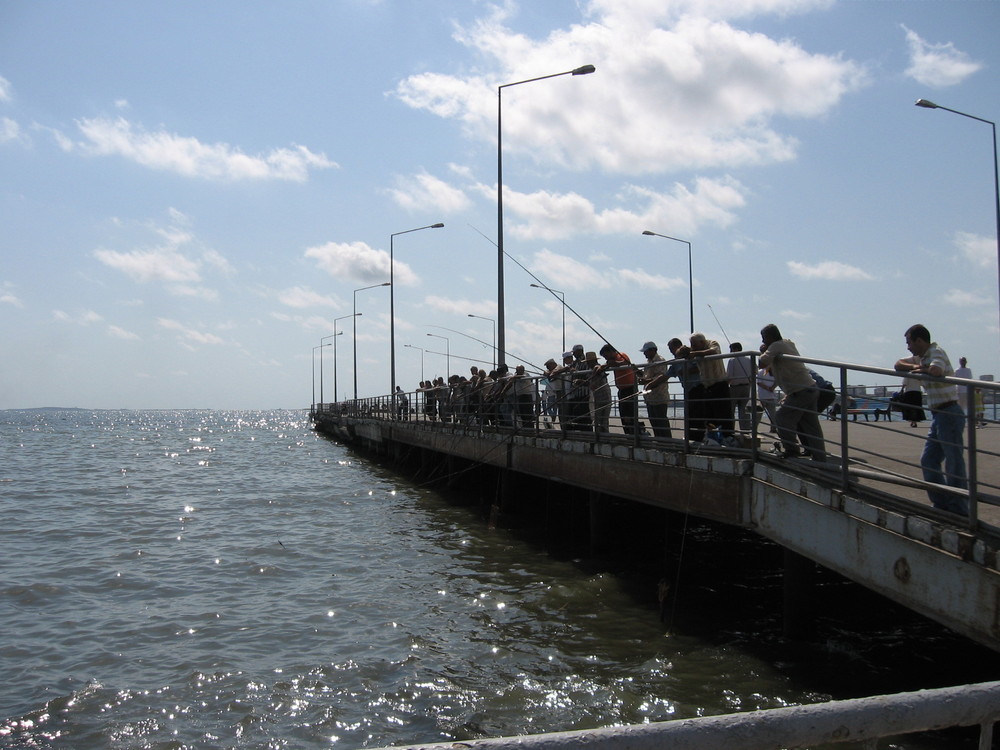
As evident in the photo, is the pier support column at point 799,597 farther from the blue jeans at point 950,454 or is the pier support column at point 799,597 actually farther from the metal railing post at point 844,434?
the blue jeans at point 950,454

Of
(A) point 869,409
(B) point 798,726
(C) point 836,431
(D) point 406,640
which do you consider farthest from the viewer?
(C) point 836,431

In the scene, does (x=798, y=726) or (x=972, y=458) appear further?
(x=972, y=458)

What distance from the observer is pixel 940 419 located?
6160mm

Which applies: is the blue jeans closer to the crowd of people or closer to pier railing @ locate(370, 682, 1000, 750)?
the crowd of people

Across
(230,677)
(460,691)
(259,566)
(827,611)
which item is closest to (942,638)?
(827,611)

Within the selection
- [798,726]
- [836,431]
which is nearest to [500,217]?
[836,431]

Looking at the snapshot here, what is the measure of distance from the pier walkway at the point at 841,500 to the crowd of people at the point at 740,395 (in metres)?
0.20

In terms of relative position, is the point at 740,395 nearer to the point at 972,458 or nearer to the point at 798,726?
the point at 972,458

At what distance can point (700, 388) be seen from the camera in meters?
10.2

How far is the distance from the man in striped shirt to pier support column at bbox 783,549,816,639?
5.34ft

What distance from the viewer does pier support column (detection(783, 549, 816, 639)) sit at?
8000 mm

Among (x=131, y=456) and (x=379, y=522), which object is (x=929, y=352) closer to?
(x=379, y=522)

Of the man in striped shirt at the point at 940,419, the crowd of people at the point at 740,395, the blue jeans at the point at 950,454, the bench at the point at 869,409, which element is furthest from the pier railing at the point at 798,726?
the blue jeans at the point at 950,454

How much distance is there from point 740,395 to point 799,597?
298cm
